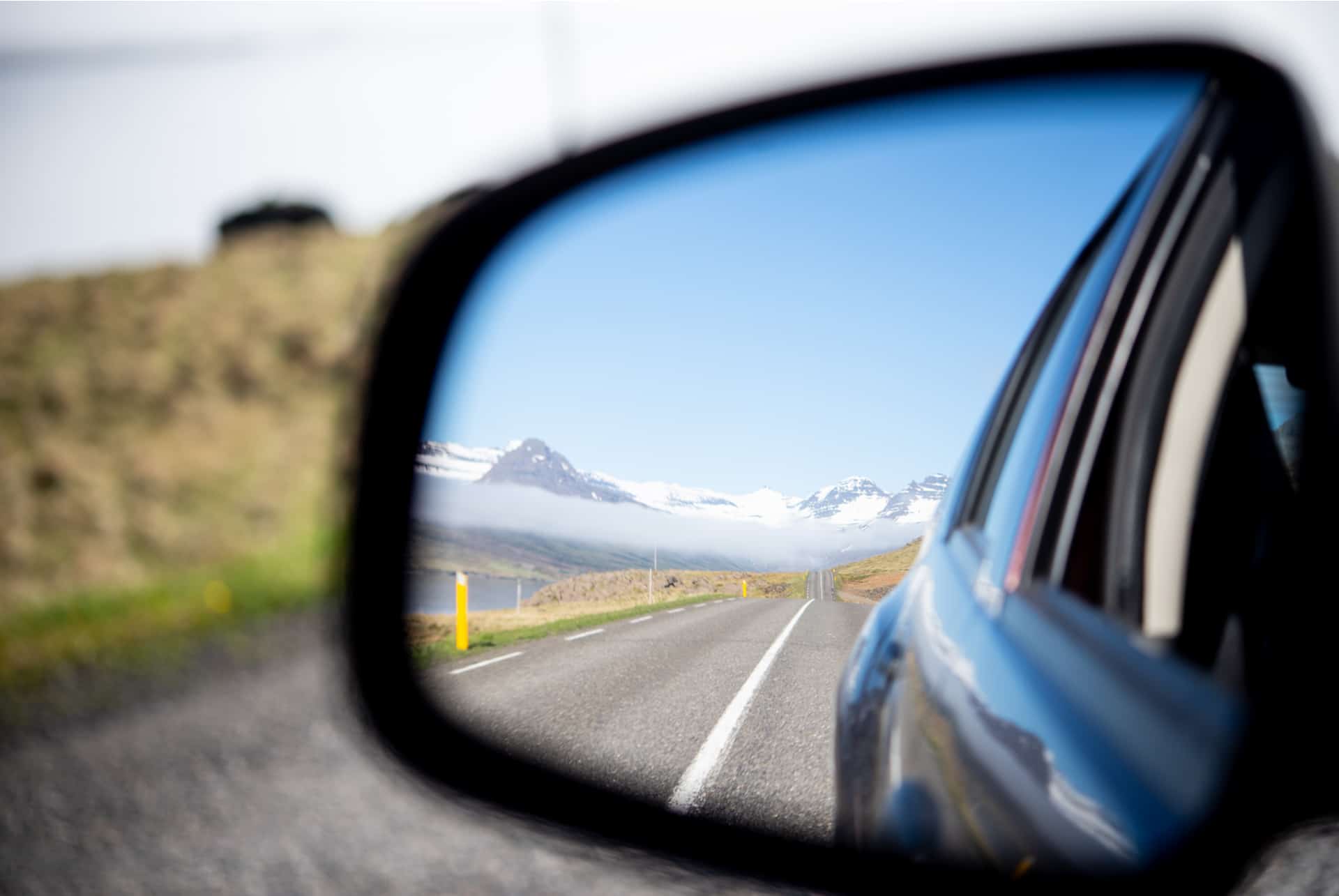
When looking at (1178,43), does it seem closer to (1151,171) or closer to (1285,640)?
(1151,171)

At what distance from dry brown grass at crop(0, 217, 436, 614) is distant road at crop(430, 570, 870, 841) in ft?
4.42

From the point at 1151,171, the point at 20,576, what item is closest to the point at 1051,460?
the point at 1151,171

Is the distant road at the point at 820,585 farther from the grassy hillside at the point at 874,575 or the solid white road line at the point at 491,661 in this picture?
the solid white road line at the point at 491,661

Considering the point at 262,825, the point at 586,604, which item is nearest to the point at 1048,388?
→ the point at 262,825

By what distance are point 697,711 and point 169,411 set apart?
24.9 meters

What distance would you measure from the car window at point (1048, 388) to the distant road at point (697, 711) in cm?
33

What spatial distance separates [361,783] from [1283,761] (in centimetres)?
482

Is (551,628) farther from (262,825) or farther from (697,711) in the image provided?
(262,825)

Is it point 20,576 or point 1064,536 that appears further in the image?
point 20,576

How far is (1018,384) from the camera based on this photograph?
1824 millimetres

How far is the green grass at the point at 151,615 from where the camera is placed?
8.38m

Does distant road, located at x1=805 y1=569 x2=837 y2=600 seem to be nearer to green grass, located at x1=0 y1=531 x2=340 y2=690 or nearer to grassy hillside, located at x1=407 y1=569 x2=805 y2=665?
grassy hillside, located at x1=407 y1=569 x2=805 y2=665

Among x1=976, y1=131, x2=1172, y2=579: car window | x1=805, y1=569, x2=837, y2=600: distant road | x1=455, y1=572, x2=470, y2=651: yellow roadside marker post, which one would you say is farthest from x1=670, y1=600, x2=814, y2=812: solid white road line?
x1=455, y1=572, x2=470, y2=651: yellow roadside marker post

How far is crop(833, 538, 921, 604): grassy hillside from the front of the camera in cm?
175
